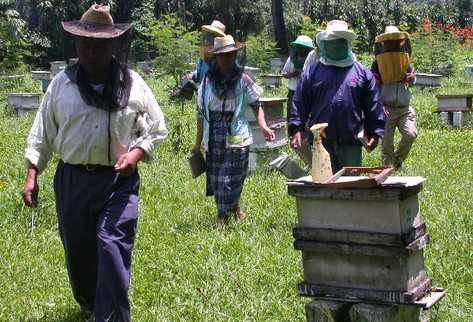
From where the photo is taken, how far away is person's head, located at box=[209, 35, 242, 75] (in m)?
6.95

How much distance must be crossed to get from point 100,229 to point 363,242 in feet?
4.92

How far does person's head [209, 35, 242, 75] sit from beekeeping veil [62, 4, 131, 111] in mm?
2253

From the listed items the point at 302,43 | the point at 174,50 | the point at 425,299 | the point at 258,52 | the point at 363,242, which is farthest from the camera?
the point at 258,52

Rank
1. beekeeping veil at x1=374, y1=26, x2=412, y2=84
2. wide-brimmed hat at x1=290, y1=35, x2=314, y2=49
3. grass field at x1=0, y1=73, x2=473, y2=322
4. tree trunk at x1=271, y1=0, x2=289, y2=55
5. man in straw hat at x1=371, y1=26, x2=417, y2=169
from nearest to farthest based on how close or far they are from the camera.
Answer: grass field at x1=0, y1=73, x2=473, y2=322, beekeeping veil at x1=374, y1=26, x2=412, y2=84, man in straw hat at x1=371, y1=26, x2=417, y2=169, wide-brimmed hat at x1=290, y1=35, x2=314, y2=49, tree trunk at x1=271, y1=0, x2=289, y2=55

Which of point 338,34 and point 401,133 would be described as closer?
point 338,34

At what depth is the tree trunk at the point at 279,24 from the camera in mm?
30047

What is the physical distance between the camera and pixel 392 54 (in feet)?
29.2

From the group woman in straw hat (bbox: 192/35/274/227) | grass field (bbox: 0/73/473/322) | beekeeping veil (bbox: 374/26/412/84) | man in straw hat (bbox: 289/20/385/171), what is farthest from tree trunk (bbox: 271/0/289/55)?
man in straw hat (bbox: 289/20/385/171)

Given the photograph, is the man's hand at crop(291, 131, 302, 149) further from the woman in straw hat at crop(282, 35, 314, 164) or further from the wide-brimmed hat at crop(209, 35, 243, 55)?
the woman in straw hat at crop(282, 35, 314, 164)

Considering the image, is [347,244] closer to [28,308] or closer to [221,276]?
[221,276]

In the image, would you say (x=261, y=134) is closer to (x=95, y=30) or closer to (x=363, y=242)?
(x=95, y=30)

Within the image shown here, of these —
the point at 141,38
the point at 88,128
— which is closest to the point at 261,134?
the point at 88,128

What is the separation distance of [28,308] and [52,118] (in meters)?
1.41

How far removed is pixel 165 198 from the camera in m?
8.50
